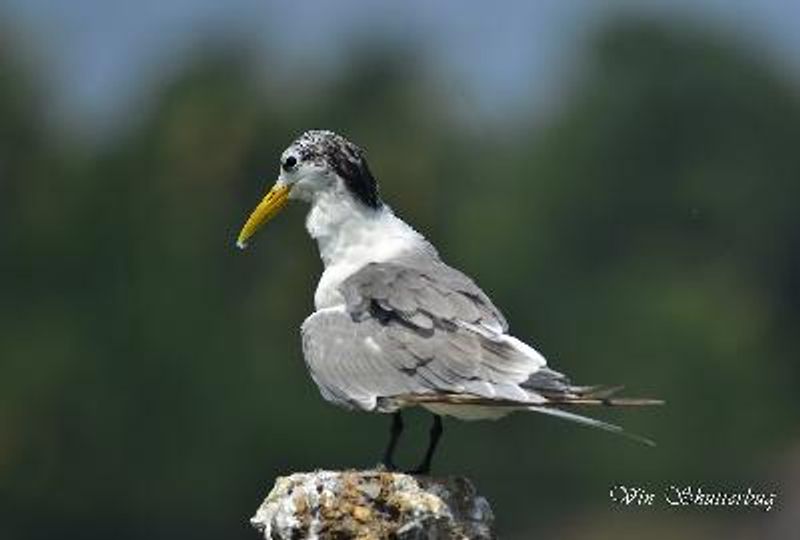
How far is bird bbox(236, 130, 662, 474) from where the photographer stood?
14375 mm

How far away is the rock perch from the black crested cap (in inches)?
127

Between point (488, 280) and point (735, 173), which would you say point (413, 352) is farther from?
point (735, 173)

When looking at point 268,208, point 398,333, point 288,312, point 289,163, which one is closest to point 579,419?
point 398,333

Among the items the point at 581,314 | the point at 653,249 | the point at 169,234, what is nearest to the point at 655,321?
the point at 581,314

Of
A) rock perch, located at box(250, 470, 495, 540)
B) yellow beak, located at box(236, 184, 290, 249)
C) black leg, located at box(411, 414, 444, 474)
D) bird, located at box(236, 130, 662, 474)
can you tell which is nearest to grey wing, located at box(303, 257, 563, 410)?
bird, located at box(236, 130, 662, 474)

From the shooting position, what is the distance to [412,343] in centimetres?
1492

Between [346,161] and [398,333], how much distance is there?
161cm

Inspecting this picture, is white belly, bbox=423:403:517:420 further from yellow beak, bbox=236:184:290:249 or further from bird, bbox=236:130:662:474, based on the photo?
yellow beak, bbox=236:184:290:249

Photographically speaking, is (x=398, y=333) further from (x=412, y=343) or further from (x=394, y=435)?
(x=394, y=435)

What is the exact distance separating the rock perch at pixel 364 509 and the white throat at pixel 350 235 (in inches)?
101

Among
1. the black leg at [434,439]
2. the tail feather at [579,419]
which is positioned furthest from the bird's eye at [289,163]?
the tail feather at [579,419]

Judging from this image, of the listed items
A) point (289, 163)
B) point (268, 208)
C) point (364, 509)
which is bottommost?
point (364, 509)

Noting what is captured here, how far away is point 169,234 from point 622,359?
32.2 ft

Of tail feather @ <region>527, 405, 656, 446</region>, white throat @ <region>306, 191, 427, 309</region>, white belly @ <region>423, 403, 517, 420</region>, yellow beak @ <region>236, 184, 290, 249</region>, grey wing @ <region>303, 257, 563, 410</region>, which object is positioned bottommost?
tail feather @ <region>527, 405, 656, 446</region>
